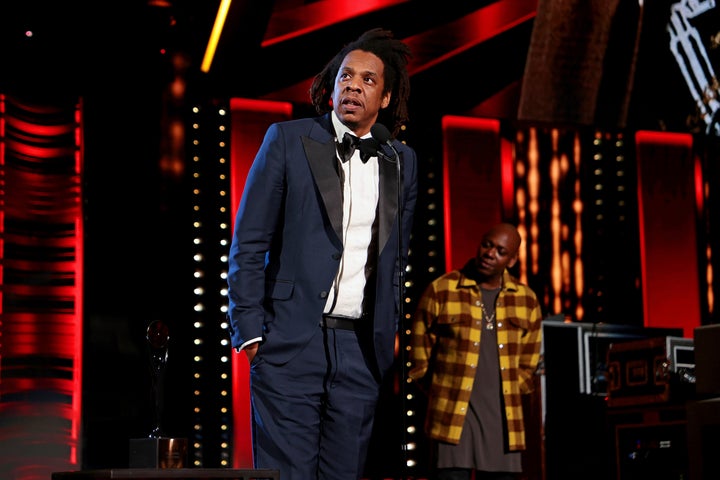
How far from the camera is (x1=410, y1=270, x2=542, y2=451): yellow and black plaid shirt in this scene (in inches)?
210

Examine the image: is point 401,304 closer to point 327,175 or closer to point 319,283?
point 319,283

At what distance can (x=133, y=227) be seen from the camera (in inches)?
255

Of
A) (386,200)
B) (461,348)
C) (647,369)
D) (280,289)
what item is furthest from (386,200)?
(647,369)

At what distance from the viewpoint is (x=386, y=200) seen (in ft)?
11.1

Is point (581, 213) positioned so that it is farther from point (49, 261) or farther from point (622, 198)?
point (49, 261)

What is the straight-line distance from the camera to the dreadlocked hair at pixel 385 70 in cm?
360

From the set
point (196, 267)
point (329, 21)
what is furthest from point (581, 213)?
point (196, 267)

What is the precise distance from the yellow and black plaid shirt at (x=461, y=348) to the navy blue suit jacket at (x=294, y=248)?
206 centimetres

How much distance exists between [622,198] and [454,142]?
1436mm

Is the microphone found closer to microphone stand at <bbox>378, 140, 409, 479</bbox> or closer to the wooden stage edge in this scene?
microphone stand at <bbox>378, 140, 409, 479</bbox>

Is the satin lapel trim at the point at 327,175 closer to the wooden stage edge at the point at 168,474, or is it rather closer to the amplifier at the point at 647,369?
the wooden stage edge at the point at 168,474

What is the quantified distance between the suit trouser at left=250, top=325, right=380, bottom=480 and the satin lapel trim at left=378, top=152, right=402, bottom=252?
331mm

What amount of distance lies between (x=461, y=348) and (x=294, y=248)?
2.27 m

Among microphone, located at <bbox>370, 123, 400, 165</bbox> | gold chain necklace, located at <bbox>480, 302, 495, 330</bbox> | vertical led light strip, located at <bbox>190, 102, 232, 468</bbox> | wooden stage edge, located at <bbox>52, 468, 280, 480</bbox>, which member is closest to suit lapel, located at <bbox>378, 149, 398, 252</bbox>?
microphone, located at <bbox>370, 123, 400, 165</bbox>
